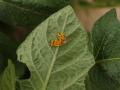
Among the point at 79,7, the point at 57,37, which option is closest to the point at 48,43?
the point at 57,37

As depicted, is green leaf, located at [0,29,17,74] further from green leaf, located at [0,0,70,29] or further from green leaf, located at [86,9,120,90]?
green leaf, located at [86,9,120,90]

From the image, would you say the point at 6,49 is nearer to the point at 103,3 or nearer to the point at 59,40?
the point at 59,40

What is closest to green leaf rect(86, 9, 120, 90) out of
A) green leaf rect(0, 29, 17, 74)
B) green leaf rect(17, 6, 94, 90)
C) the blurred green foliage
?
green leaf rect(17, 6, 94, 90)

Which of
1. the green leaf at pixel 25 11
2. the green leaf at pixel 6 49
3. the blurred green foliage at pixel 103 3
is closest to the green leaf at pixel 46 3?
the green leaf at pixel 25 11

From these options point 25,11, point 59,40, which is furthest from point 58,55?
point 25,11

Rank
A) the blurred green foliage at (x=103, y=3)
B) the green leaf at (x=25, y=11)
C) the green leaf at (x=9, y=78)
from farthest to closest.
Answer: the blurred green foliage at (x=103, y=3)
the green leaf at (x=25, y=11)
the green leaf at (x=9, y=78)

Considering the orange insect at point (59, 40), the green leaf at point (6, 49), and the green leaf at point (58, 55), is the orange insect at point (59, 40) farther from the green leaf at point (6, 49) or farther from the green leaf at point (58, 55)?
the green leaf at point (6, 49)

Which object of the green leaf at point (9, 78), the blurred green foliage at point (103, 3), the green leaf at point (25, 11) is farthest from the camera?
the blurred green foliage at point (103, 3)
